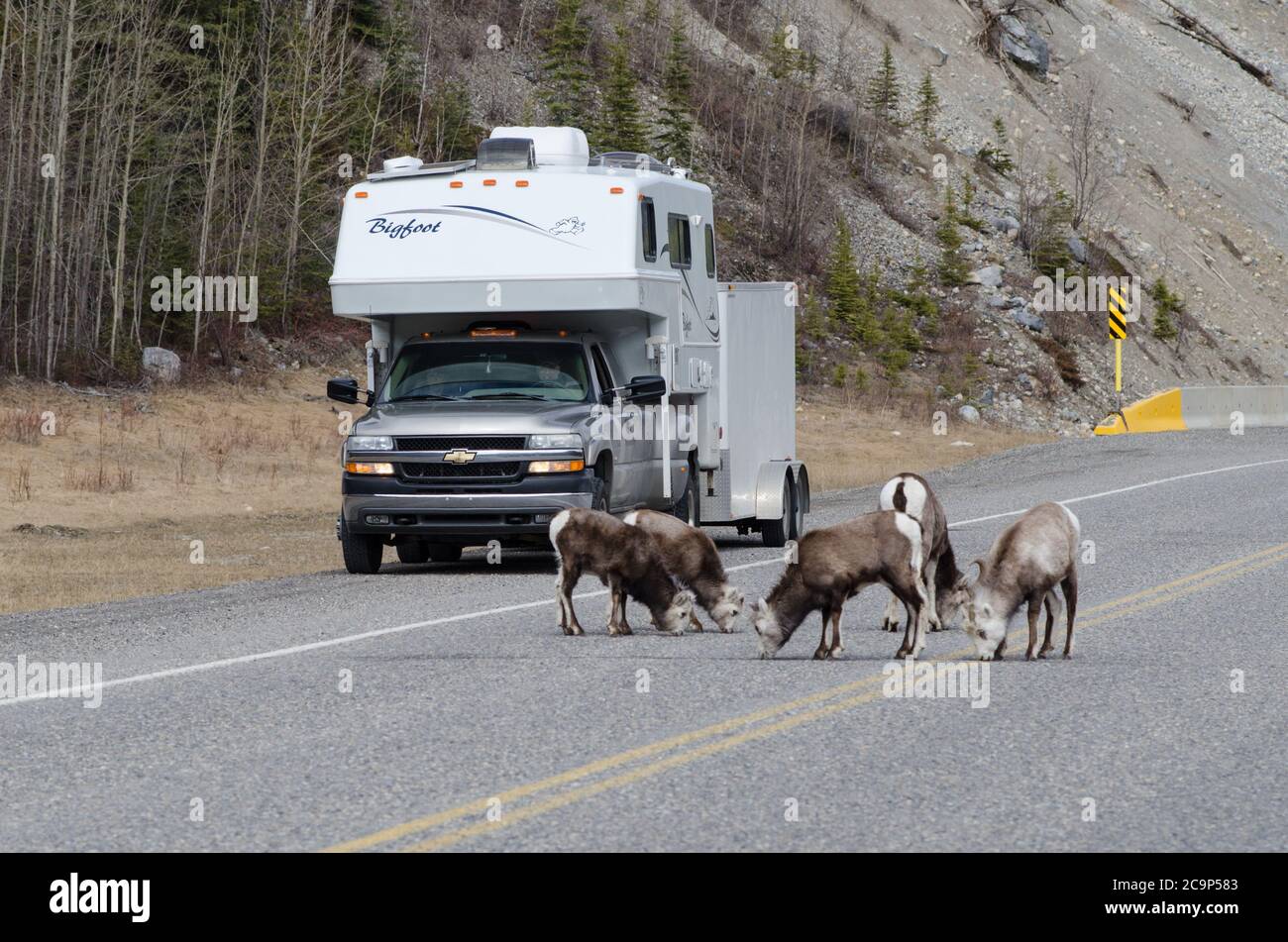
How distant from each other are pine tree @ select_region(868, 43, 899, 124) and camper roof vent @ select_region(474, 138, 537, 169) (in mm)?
44565

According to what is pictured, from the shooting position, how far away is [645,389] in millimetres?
16688

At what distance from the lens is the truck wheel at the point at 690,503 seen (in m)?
18.4

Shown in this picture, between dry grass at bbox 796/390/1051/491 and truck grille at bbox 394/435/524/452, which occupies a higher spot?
dry grass at bbox 796/390/1051/491

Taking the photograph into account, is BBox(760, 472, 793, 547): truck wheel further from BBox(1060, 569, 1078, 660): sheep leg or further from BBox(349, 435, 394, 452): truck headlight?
BBox(1060, 569, 1078, 660): sheep leg

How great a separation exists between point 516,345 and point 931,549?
21.4 feet

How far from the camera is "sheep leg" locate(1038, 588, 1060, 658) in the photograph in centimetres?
1095

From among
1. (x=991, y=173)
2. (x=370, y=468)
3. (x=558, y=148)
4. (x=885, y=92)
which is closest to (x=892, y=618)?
(x=370, y=468)

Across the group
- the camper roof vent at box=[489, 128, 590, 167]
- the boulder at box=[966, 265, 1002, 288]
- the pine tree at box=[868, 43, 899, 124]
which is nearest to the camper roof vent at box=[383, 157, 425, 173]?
the camper roof vent at box=[489, 128, 590, 167]

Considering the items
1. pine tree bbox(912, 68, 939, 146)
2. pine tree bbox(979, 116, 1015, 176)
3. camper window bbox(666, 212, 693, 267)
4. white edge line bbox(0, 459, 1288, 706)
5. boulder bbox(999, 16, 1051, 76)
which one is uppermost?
boulder bbox(999, 16, 1051, 76)

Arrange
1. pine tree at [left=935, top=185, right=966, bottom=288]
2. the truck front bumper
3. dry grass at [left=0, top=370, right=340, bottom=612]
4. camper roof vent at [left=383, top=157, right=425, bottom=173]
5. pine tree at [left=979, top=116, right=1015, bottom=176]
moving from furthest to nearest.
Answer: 1. pine tree at [left=979, top=116, right=1015, bottom=176]
2. pine tree at [left=935, top=185, right=966, bottom=288]
3. dry grass at [left=0, top=370, right=340, bottom=612]
4. camper roof vent at [left=383, top=157, right=425, bottom=173]
5. the truck front bumper

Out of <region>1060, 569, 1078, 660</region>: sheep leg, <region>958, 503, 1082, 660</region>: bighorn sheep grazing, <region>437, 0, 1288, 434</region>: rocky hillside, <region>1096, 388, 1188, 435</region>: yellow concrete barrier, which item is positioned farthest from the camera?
<region>437, 0, 1288, 434</region>: rocky hillside

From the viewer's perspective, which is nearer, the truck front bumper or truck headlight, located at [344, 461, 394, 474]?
the truck front bumper

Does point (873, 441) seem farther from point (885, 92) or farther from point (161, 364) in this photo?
point (885, 92)

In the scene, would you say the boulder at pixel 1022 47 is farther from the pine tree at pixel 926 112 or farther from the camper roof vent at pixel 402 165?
the camper roof vent at pixel 402 165
